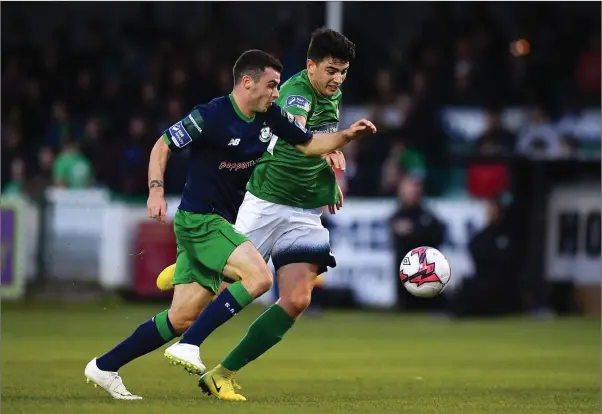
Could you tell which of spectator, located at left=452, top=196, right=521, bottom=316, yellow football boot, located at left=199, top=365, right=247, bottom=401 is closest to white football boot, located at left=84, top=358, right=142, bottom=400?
yellow football boot, located at left=199, top=365, right=247, bottom=401

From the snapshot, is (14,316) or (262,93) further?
(14,316)

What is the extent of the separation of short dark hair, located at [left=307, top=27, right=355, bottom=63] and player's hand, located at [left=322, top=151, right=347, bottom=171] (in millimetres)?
734

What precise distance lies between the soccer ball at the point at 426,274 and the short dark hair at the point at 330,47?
1.51 metres

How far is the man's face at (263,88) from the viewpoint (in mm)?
8367

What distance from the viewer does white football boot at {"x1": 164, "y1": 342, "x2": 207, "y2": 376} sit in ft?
26.0

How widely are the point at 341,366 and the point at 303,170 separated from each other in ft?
8.74

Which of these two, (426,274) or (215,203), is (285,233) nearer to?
(215,203)

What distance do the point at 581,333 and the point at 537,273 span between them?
267 cm


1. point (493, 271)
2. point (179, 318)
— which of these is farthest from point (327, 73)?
point (493, 271)

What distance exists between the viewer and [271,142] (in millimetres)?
9234

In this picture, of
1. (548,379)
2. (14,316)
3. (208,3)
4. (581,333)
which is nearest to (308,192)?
(548,379)

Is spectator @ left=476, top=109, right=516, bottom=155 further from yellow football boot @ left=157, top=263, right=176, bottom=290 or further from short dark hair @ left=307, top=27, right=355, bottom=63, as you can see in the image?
yellow football boot @ left=157, top=263, right=176, bottom=290

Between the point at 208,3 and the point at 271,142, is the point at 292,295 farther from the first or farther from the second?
the point at 208,3

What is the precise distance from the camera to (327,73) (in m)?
9.02
